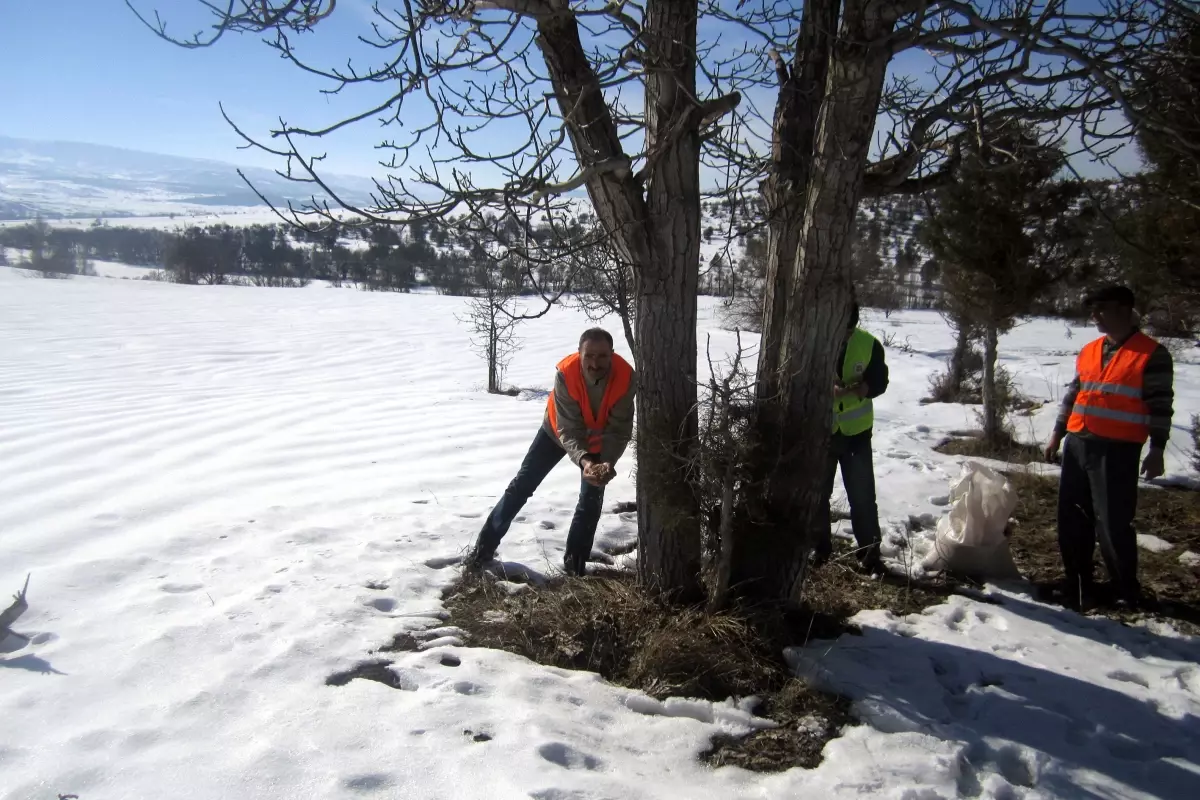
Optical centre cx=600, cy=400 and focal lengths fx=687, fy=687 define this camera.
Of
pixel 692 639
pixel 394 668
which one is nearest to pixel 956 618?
pixel 692 639

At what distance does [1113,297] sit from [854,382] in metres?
1.35

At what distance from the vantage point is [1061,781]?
2.33 meters

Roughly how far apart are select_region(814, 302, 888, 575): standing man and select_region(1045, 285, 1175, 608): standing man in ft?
3.40

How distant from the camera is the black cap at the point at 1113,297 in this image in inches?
142

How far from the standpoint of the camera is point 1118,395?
3.61m

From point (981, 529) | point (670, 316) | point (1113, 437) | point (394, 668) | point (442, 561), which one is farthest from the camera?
point (442, 561)

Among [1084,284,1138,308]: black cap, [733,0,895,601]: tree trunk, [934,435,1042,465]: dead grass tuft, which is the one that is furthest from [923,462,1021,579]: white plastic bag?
[934,435,1042,465]: dead grass tuft

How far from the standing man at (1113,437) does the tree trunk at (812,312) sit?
5.49ft

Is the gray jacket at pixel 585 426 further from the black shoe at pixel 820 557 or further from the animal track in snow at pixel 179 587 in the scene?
the animal track in snow at pixel 179 587

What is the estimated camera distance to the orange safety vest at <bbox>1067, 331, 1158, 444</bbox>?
11.6ft

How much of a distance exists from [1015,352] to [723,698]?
63.9ft

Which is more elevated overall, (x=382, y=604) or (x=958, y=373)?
(x=958, y=373)

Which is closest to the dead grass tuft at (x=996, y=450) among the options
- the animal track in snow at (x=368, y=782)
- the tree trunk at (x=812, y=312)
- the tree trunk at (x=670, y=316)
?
the tree trunk at (x=812, y=312)

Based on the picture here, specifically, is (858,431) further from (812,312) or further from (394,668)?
(394,668)
